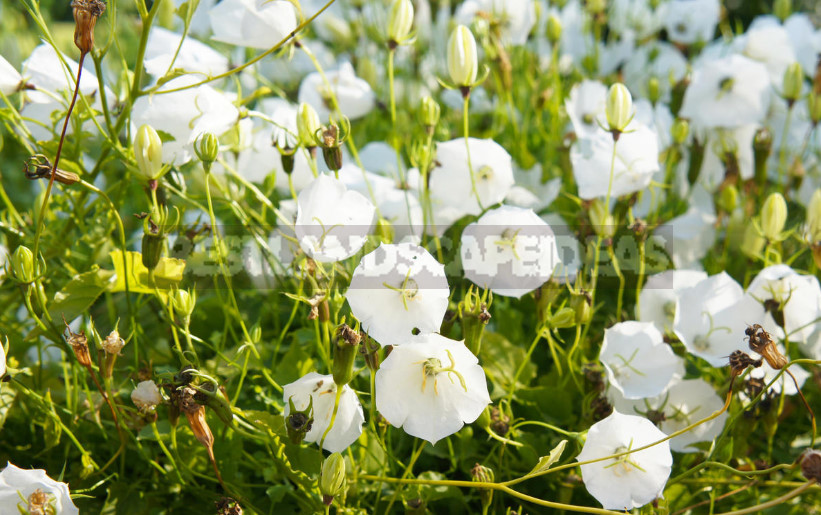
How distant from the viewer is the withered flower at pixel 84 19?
24.0 inches

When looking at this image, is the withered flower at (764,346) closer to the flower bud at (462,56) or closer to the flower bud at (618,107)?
the flower bud at (618,107)

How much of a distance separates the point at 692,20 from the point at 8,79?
4.29 feet

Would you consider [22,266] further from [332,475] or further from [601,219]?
[601,219]

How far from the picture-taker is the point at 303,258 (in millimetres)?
740

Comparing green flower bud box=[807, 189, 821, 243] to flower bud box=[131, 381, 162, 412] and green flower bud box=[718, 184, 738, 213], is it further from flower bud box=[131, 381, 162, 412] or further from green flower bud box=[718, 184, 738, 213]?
flower bud box=[131, 381, 162, 412]

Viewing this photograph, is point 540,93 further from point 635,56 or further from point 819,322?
point 819,322

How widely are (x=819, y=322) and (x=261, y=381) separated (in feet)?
2.15

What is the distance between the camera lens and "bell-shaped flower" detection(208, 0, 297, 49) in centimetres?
81

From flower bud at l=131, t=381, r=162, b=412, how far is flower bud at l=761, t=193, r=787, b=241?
686 mm

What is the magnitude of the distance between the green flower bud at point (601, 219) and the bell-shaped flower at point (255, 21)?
0.42 m

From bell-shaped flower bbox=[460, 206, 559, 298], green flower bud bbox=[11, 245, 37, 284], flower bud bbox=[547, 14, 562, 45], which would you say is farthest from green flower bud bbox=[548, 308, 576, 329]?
flower bud bbox=[547, 14, 562, 45]

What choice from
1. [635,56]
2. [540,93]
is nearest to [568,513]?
[540,93]

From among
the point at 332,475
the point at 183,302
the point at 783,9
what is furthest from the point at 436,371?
the point at 783,9

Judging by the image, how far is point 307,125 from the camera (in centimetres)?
74
